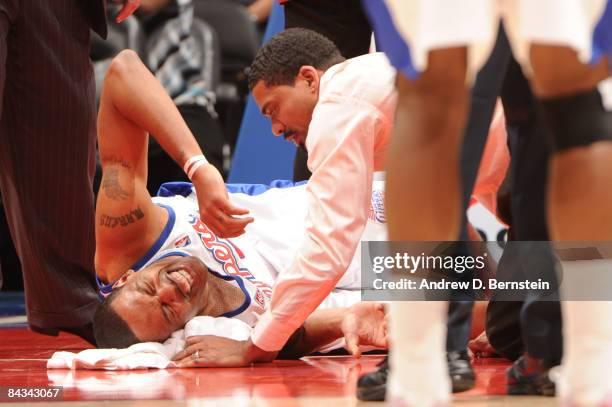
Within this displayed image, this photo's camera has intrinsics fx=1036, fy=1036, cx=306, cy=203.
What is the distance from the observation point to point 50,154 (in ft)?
10.2

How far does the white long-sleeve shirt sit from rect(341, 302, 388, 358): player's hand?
1.61 feet

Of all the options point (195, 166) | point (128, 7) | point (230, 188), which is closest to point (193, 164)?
point (195, 166)

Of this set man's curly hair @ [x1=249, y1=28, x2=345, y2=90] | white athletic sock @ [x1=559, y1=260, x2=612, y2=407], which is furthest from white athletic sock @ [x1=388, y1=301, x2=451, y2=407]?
man's curly hair @ [x1=249, y1=28, x2=345, y2=90]

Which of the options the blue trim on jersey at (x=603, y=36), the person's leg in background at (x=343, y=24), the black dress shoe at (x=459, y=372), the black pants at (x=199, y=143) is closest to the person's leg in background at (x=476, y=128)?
the black dress shoe at (x=459, y=372)

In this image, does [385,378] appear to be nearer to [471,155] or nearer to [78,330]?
[471,155]

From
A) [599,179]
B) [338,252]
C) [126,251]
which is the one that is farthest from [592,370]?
[126,251]

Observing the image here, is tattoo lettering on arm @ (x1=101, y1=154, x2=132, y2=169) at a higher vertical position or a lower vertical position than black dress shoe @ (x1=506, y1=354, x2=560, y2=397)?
higher

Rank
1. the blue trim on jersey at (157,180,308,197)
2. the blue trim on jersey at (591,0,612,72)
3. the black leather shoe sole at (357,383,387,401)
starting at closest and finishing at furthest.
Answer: the blue trim on jersey at (591,0,612,72), the black leather shoe sole at (357,383,387,401), the blue trim on jersey at (157,180,308,197)

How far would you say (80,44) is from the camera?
3111 mm

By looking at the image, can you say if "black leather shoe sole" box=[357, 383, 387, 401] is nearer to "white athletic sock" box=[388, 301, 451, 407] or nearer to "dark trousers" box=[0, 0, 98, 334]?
"white athletic sock" box=[388, 301, 451, 407]

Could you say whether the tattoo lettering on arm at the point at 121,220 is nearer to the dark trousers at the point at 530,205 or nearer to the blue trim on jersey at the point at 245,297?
the blue trim on jersey at the point at 245,297

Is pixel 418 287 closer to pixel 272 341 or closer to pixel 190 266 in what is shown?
pixel 272 341

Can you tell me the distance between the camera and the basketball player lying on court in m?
2.96

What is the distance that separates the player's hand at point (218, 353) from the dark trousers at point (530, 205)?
28.4 inches
